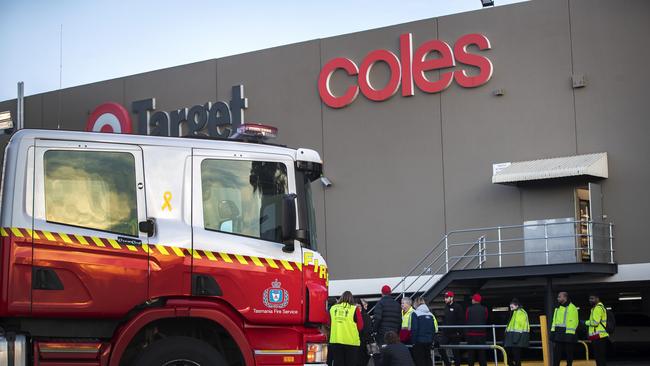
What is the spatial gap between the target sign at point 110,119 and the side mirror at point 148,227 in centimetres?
2394

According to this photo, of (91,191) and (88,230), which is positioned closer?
(88,230)

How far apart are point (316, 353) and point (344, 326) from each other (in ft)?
21.1

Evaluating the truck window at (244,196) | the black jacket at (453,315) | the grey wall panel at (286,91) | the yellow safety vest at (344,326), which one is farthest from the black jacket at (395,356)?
the grey wall panel at (286,91)

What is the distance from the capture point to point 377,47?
1152 inches

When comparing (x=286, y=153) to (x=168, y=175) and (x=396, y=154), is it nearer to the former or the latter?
(x=168, y=175)

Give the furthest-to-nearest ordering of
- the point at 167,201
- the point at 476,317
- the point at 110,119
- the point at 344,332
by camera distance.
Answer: the point at 110,119, the point at 476,317, the point at 344,332, the point at 167,201

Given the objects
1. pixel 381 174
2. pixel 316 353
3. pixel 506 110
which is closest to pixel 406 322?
pixel 316 353

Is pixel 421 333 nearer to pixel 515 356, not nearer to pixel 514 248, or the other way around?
pixel 515 356

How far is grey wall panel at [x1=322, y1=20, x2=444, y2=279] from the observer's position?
92.5ft

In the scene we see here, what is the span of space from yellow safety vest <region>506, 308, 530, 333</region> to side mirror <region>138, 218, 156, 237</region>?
13124mm

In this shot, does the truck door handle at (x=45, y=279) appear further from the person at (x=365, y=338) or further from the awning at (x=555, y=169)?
the awning at (x=555, y=169)

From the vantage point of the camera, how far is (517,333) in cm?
2136

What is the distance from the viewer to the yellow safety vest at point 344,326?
17.1 metres

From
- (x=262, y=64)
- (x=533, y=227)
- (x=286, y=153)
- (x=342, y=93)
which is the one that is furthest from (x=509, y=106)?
(x=286, y=153)
